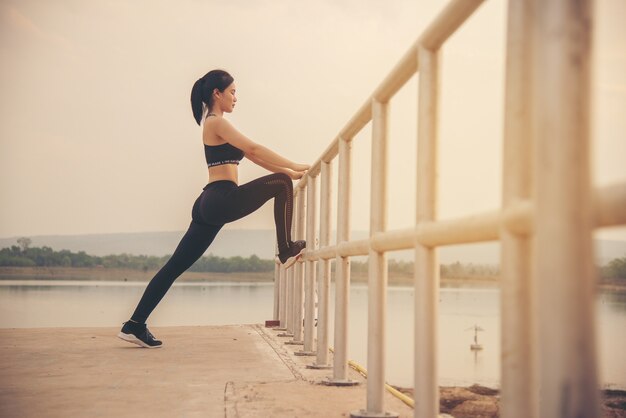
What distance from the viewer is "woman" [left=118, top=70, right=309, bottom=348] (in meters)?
3.52

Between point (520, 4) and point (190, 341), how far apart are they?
11.3ft

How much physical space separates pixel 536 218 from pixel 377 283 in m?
1.16

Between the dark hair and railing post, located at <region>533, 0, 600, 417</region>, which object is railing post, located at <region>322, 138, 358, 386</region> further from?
railing post, located at <region>533, 0, 600, 417</region>

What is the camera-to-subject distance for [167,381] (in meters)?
2.56

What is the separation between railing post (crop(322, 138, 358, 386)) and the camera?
2.45m

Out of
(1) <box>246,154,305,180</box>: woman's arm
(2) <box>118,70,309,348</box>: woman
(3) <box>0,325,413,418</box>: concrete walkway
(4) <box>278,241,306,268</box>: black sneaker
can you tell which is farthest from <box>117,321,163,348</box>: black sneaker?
(1) <box>246,154,305,180</box>: woman's arm

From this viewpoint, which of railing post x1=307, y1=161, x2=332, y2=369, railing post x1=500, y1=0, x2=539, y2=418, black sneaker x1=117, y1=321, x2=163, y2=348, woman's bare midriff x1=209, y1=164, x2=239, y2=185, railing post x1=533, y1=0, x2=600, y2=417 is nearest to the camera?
railing post x1=533, y1=0, x2=600, y2=417

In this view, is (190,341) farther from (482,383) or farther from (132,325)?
(482,383)

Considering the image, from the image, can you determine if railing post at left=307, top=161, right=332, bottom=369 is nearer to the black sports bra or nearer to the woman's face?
the black sports bra

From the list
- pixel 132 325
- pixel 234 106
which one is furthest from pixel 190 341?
pixel 234 106

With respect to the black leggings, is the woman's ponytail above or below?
above

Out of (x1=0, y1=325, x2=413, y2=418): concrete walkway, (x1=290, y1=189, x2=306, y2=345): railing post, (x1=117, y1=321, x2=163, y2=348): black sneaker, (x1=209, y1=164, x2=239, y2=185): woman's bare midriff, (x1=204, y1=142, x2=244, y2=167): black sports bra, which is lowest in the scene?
(x1=0, y1=325, x2=413, y2=418): concrete walkway

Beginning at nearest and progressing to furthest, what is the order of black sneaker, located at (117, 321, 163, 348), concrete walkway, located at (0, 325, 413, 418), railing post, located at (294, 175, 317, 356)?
concrete walkway, located at (0, 325, 413, 418)
railing post, located at (294, 175, 317, 356)
black sneaker, located at (117, 321, 163, 348)

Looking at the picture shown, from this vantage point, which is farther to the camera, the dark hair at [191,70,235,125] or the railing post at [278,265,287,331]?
the railing post at [278,265,287,331]
